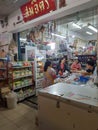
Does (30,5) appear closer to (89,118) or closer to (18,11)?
(18,11)

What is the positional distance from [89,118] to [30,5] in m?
3.10

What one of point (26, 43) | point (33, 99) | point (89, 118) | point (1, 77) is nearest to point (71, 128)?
point (89, 118)

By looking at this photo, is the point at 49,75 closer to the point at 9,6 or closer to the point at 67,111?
the point at 67,111

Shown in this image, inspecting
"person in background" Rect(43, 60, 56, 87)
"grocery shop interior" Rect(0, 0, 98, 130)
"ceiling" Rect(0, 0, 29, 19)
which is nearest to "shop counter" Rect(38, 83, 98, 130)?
"grocery shop interior" Rect(0, 0, 98, 130)

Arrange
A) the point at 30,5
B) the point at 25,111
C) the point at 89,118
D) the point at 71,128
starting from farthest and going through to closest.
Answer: the point at 25,111 → the point at 30,5 → the point at 71,128 → the point at 89,118

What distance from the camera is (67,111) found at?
5.57 feet

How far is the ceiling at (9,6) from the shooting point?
3615mm

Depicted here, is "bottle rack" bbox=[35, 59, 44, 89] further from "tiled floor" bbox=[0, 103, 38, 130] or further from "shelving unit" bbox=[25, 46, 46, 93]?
"tiled floor" bbox=[0, 103, 38, 130]

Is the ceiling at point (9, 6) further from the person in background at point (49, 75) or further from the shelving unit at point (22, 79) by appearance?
the person in background at point (49, 75)

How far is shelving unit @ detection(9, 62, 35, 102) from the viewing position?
4309 mm

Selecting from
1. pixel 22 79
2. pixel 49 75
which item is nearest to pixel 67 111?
pixel 49 75

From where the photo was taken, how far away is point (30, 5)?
3.34 meters

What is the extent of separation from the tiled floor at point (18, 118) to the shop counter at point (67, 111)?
46.4 inches

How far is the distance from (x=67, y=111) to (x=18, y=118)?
2.18 meters
